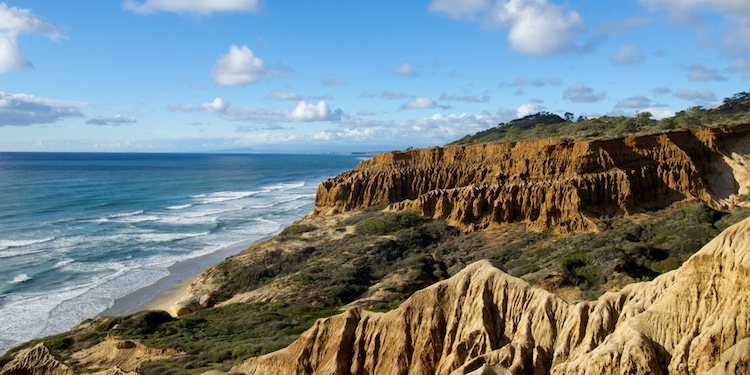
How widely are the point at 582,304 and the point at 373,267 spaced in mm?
28116

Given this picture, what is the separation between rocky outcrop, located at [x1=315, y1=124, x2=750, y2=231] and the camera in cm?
4441

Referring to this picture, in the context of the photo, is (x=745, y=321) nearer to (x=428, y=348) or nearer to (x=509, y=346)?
(x=509, y=346)

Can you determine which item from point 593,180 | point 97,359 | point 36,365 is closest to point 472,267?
point 36,365

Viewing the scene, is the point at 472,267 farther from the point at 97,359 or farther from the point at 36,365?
the point at 97,359

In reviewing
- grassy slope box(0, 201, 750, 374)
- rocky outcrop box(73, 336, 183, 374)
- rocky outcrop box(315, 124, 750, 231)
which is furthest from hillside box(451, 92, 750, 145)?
rocky outcrop box(73, 336, 183, 374)

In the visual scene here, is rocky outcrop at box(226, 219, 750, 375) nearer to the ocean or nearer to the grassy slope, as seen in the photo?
the grassy slope

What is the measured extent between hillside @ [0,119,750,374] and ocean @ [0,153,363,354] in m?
7.66

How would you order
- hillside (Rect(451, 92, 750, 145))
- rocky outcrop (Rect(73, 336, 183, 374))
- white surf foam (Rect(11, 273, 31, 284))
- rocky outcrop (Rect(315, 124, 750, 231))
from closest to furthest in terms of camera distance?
rocky outcrop (Rect(73, 336, 183, 374)) < white surf foam (Rect(11, 273, 31, 284)) < rocky outcrop (Rect(315, 124, 750, 231)) < hillside (Rect(451, 92, 750, 145))

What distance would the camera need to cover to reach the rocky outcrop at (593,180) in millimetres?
44406

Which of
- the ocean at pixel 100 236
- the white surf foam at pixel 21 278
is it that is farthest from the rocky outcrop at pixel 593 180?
the white surf foam at pixel 21 278

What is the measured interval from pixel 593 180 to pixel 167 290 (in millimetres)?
32487

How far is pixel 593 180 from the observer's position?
1775 inches

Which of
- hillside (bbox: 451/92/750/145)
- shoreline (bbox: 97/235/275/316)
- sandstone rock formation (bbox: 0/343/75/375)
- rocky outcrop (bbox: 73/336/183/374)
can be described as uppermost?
hillside (bbox: 451/92/750/145)

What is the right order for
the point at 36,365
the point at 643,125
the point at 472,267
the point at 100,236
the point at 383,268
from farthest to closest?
the point at 643,125 < the point at 100,236 < the point at 383,268 < the point at 36,365 < the point at 472,267
